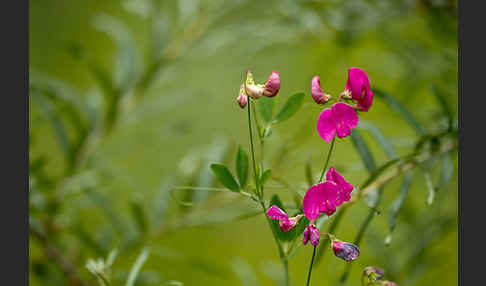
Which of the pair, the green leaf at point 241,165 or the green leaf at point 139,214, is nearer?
the green leaf at point 241,165

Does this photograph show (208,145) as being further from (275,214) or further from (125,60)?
(275,214)

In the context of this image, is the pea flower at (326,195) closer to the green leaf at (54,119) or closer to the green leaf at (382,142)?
the green leaf at (382,142)

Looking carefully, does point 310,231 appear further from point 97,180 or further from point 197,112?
point 197,112

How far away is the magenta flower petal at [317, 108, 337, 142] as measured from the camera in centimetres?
19

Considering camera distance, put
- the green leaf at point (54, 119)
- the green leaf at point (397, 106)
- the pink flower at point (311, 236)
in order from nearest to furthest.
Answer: the pink flower at point (311, 236)
the green leaf at point (397, 106)
the green leaf at point (54, 119)

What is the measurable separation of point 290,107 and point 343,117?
3 centimetres

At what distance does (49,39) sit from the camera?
2.23ft

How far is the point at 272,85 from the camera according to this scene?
0.19 metres

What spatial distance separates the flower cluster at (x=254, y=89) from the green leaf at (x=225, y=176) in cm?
3

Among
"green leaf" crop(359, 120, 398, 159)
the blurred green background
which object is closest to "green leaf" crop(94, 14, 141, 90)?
the blurred green background

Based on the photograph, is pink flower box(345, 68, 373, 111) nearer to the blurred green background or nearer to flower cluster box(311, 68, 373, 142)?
flower cluster box(311, 68, 373, 142)

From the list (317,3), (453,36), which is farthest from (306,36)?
(453,36)

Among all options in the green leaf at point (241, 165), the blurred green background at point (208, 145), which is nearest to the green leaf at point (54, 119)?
the blurred green background at point (208, 145)

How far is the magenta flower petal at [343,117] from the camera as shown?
0.63 ft
